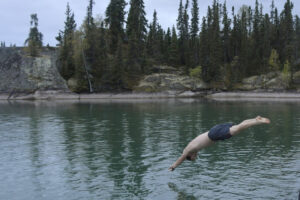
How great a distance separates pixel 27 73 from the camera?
323 feet

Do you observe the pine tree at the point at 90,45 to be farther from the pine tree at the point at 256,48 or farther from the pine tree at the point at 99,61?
the pine tree at the point at 256,48

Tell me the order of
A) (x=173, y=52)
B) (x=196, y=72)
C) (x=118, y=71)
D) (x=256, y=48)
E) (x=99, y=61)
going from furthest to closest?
(x=173, y=52) < (x=256, y=48) < (x=196, y=72) < (x=99, y=61) < (x=118, y=71)

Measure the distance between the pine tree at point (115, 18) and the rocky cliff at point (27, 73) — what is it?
25.0 metres

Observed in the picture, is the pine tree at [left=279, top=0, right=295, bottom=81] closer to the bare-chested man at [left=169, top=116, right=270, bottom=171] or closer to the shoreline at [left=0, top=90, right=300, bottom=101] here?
the shoreline at [left=0, top=90, right=300, bottom=101]

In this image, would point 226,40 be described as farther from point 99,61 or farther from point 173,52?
point 99,61

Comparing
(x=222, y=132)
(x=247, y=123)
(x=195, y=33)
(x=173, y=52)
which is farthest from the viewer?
(x=195, y=33)

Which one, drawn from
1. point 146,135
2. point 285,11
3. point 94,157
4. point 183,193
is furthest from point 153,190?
point 285,11

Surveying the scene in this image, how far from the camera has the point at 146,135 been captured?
28.3 m

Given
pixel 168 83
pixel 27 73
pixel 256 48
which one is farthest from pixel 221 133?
pixel 256 48

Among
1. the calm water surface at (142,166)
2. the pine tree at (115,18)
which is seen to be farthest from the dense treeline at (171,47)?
the calm water surface at (142,166)

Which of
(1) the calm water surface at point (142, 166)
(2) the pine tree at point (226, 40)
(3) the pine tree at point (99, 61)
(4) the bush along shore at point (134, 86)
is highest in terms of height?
(2) the pine tree at point (226, 40)

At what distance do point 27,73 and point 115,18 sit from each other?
38813mm

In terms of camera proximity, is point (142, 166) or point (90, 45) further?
point (90, 45)

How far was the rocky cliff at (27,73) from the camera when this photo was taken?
9588 cm
